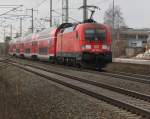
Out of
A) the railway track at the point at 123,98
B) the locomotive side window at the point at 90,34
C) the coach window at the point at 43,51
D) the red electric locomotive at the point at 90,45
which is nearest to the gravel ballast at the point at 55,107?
the railway track at the point at 123,98

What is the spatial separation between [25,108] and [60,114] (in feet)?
4.41

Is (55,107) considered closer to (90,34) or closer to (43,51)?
(90,34)

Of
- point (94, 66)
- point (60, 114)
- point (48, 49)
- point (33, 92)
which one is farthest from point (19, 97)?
point (48, 49)

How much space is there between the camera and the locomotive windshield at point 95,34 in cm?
2842

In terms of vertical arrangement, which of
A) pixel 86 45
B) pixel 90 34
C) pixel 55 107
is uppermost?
pixel 90 34

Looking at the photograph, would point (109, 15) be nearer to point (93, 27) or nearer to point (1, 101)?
point (93, 27)

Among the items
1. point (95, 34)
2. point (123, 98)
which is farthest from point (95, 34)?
point (123, 98)

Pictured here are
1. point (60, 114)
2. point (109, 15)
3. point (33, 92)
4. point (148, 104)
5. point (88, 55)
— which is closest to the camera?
point (60, 114)

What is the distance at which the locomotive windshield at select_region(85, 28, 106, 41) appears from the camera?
28422 mm

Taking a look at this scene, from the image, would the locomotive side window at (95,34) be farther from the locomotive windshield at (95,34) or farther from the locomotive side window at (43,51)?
the locomotive side window at (43,51)

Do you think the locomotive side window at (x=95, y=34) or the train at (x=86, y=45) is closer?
the train at (x=86, y=45)

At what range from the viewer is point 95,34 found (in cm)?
2870

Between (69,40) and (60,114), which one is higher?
(69,40)

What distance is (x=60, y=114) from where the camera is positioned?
1084 cm
